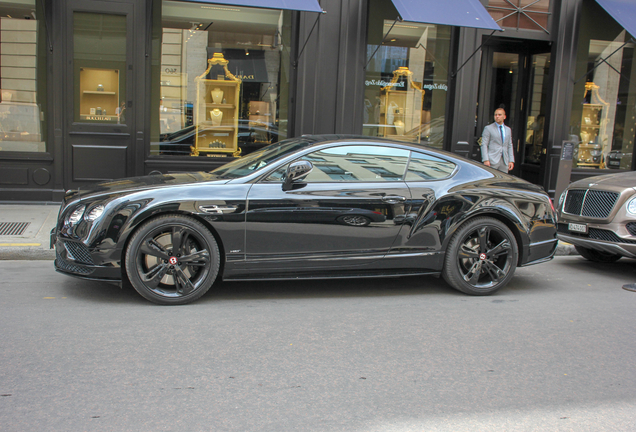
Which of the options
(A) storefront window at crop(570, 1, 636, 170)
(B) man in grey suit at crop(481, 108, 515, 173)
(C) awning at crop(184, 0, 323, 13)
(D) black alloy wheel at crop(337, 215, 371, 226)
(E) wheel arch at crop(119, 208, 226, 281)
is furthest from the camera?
(A) storefront window at crop(570, 1, 636, 170)

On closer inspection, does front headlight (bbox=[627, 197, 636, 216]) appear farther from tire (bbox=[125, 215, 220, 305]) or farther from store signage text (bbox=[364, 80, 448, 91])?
store signage text (bbox=[364, 80, 448, 91])

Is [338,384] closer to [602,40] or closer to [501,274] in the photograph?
[501,274]

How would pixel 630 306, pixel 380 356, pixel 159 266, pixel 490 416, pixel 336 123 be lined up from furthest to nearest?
pixel 336 123 → pixel 630 306 → pixel 159 266 → pixel 380 356 → pixel 490 416

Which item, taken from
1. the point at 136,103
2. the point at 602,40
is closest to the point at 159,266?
the point at 136,103

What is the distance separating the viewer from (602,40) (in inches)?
444

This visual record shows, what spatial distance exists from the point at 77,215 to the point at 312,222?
2002 mm

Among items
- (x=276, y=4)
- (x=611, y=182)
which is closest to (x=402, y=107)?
(x=276, y=4)

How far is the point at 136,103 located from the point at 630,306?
7.84m

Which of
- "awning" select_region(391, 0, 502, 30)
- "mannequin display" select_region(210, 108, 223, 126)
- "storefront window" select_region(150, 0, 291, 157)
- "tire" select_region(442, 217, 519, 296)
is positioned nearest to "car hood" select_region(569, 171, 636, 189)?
"tire" select_region(442, 217, 519, 296)

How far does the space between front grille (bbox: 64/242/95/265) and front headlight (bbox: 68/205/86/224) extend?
195mm

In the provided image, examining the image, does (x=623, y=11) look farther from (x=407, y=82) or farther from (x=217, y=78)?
(x=217, y=78)

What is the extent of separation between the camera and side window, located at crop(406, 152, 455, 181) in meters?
5.44

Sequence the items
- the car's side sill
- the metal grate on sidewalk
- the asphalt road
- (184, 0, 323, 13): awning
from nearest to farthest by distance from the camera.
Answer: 1. the asphalt road
2. the car's side sill
3. the metal grate on sidewalk
4. (184, 0, 323, 13): awning

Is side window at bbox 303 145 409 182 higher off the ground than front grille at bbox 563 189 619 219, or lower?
higher
